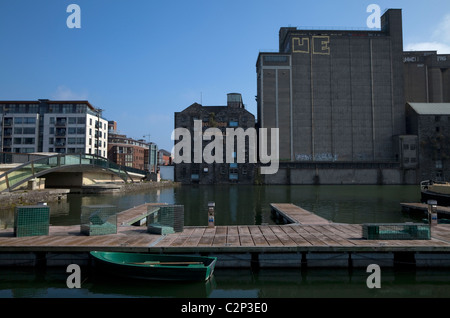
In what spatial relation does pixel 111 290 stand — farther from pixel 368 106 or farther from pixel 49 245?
pixel 368 106

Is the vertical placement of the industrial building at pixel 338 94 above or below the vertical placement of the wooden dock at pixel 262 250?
above

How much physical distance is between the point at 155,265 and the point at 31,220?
839cm

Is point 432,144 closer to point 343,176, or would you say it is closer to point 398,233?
point 343,176

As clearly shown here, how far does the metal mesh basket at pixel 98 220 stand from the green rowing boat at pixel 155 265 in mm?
3650

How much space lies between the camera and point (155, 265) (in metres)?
14.2

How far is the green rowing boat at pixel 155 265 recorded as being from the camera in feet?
45.0

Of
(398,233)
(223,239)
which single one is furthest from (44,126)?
(398,233)

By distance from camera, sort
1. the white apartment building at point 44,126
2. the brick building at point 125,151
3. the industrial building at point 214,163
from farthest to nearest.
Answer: the brick building at point 125,151 → the industrial building at point 214,163 → the white apartment building at point 44,126

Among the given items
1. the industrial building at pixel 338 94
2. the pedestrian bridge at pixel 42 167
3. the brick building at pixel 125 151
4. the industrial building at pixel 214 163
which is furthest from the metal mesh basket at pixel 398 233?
the brick building at pixel 125 151

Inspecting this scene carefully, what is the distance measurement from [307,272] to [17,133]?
11100cm

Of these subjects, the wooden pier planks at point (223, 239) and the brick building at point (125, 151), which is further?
the brick building at point (125, 151)

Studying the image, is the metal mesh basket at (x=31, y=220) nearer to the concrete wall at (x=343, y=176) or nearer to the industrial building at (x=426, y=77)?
the concrete wall at (x=343, y=176)

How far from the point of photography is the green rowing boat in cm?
1373
